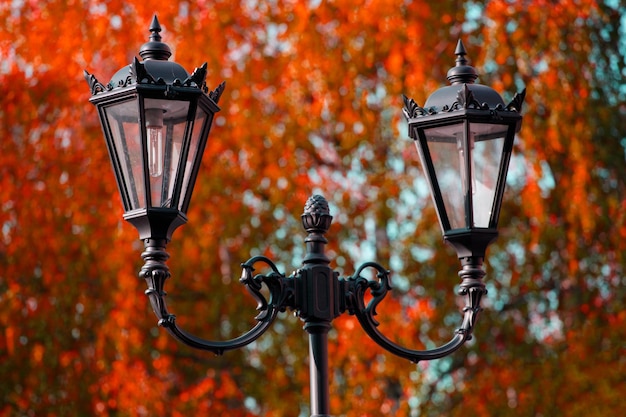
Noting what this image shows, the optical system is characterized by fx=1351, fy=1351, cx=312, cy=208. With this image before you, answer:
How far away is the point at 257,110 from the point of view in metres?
12.4

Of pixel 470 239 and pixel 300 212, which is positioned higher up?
pixel 300 212

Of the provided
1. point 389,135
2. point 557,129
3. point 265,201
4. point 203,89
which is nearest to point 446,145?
point 203,89

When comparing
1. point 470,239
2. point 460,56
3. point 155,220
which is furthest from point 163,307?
point 460,56

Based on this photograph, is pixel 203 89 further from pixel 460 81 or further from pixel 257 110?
pixel 257 110

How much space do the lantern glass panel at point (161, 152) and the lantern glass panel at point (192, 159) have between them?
46 mm

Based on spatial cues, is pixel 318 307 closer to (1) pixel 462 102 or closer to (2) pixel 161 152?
(2) pixel 161 152

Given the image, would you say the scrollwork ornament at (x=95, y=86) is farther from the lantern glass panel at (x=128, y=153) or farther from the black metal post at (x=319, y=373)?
the black metal post at (x=319, y=373)

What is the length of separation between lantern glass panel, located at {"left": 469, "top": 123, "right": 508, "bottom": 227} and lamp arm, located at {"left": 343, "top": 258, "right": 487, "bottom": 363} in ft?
0.62

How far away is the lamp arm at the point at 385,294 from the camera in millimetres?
5082

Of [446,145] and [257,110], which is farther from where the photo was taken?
[257,110]

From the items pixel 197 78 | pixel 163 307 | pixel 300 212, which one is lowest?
pixel 163 307

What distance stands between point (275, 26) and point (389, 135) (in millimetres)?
1850

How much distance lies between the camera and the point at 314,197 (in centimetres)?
520

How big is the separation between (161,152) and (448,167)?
114cm
